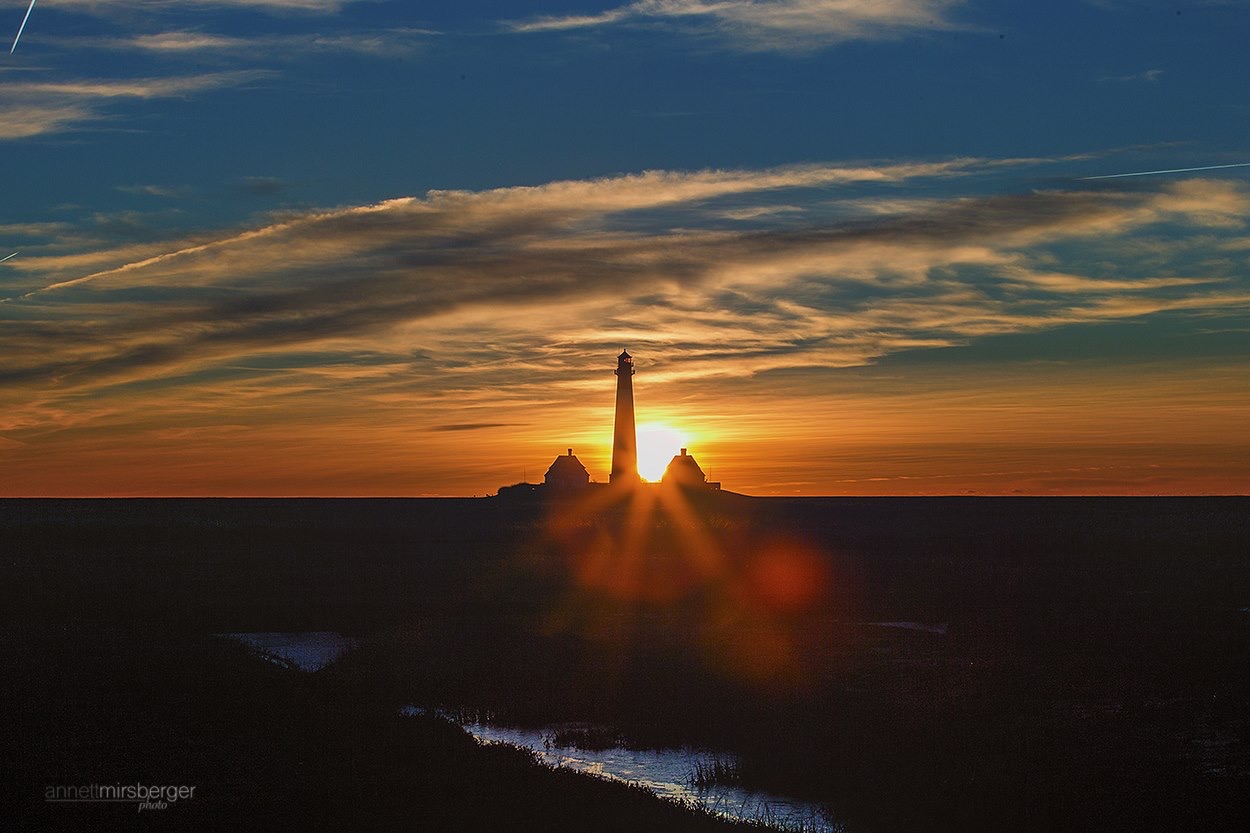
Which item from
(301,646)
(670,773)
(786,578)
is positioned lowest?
(670,773)

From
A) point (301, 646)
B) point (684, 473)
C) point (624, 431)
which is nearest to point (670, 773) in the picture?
point (301, 646)

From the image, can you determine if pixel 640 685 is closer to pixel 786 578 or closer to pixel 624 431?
pixel 786 578

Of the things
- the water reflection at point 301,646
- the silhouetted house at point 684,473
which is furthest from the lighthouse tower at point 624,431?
the water reflection at point 301,646

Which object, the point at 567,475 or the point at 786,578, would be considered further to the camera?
the point at 567,475

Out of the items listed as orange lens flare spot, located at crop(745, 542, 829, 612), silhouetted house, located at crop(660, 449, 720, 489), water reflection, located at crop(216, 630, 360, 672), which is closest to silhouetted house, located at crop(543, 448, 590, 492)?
silhouetted house, located at crop(660, 449, 720, 489)

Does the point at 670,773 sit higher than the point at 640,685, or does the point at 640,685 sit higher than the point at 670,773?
the point at 640,685

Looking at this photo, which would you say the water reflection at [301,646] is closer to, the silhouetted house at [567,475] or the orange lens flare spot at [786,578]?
the orange lens flare spot at [786,578]

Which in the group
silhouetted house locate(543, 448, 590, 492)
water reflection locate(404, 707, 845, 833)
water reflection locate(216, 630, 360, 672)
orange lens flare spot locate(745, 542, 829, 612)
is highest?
silhouetted house locate(543, 448, 590, 492)

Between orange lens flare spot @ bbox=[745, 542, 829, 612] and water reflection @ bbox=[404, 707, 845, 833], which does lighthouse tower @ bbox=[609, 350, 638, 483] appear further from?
water reflection @ bbox=[404, 707, 845, 833]
